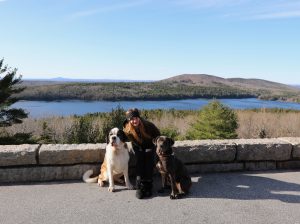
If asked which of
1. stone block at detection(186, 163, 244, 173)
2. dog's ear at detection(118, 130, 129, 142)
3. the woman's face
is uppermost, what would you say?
the woman's face

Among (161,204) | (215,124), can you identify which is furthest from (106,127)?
(161,204)

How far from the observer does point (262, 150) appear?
6473mm

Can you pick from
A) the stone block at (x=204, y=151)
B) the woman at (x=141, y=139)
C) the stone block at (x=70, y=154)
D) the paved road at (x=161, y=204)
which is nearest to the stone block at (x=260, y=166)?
the stone block at (x=204, y=151)

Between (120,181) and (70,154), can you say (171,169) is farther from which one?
(70,154)

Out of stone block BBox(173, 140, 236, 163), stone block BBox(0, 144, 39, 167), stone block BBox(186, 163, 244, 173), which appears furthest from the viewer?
stone block BBox(186, 163, 244, 173)

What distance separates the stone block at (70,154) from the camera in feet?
19.4

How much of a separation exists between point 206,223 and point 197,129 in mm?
6486

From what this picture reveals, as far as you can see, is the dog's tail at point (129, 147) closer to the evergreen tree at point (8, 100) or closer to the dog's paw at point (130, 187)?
the dog's paw at point (130, 187)

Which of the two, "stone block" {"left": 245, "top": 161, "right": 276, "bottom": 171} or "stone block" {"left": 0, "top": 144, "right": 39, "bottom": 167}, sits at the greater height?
"stone block" {"left": 0, "top": 144, "right": 39, "bottom": 167}

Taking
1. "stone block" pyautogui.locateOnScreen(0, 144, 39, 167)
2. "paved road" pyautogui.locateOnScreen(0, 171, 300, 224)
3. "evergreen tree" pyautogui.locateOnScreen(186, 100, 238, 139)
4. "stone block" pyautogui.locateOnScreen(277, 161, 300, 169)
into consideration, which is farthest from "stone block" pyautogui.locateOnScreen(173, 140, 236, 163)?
"evergreen tree" pyautogui.locateOnScreen(186, 100, 238, 139)

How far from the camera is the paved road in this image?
4516 mm

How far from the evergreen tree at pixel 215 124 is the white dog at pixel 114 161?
4.91m

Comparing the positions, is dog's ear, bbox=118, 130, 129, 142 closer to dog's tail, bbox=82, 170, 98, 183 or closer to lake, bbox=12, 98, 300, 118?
dog's tail, bbox=82, 170, 98, 183

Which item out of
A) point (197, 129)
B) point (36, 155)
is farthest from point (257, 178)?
point (197, 129)
